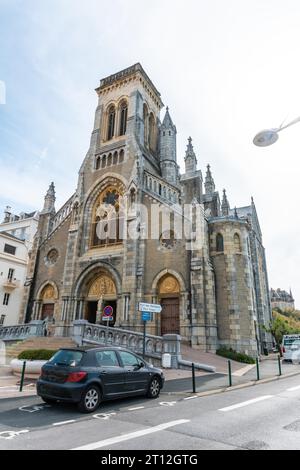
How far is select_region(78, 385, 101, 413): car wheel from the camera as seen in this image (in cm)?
634

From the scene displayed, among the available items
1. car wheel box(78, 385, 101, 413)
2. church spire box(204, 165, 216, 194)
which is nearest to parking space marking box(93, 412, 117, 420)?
car wheel box(78, 385, 101, 413)

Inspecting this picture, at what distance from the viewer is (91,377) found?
6633 mm

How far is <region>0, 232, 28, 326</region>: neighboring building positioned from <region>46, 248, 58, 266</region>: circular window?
10673mm

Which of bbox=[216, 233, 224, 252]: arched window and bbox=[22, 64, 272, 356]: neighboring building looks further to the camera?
bbox=[216, 233, 224, 252]: arched window

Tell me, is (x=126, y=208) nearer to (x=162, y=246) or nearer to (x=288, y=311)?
(x=162, y=246)

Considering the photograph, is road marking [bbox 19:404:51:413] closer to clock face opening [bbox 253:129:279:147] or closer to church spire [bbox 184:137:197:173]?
clock face opening [bbox 253:129:279:147]

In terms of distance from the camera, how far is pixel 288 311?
82.7 metres

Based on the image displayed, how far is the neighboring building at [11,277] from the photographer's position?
113ft

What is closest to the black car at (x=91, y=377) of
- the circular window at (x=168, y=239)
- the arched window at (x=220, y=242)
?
the circular window at (x=168, y=239)

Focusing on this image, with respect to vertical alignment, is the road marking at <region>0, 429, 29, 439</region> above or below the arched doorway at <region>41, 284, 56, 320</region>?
below

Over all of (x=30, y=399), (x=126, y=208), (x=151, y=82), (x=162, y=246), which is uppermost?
(x=151, y=82)

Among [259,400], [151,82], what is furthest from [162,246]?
[151,82]

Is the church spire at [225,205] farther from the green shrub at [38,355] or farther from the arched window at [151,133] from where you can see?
the green shrub at [38,355]
